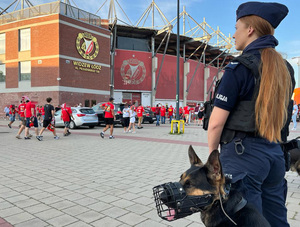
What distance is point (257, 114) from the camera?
60.6 inches

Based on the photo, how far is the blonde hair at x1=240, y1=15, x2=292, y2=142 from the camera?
153cm

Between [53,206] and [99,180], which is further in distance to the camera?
[99,180]

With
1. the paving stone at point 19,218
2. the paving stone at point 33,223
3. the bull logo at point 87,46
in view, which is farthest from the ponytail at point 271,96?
the bull logo at point 87,46

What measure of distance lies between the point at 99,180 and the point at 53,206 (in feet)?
4.67

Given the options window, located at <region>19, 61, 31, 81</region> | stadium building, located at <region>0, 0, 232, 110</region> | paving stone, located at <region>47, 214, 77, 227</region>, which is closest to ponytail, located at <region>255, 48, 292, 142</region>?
paving stone, located at <region>47, 214, 77, 227</region>

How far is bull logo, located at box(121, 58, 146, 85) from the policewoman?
33659mm

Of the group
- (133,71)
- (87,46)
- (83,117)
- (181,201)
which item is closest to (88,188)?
(181,201)

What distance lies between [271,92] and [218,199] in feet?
2.44

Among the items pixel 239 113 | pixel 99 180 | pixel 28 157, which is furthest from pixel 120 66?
pixel 239 113

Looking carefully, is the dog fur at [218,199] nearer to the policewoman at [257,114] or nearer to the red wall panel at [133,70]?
the policewoman at [257,114]

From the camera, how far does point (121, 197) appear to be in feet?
13.2

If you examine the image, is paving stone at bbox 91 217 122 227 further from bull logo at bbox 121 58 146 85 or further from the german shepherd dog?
bull logo at bbox 121 58 146 85

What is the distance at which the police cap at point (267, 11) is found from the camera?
65.3 inches

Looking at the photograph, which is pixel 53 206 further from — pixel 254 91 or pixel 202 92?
pixel 202 92
